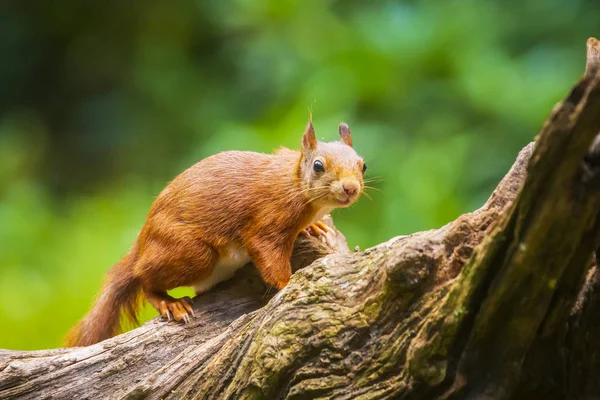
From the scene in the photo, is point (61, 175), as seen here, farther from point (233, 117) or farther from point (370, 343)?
point (370, 343)

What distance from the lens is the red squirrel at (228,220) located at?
85.5 inches

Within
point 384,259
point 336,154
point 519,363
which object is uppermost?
point 336,154

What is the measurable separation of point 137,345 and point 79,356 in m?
0.16

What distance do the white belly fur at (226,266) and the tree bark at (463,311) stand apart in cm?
48

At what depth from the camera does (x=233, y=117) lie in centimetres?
388

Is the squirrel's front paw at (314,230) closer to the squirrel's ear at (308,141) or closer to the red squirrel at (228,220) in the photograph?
the red squirrel at (228,220)

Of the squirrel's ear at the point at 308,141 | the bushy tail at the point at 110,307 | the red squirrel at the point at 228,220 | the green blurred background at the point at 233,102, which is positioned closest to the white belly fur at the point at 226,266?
the red squirrel at the point at 228,220

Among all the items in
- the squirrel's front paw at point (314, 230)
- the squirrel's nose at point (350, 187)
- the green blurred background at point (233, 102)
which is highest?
the green blurred background at point (233, 102)

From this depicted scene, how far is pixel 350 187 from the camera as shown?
2.15 m

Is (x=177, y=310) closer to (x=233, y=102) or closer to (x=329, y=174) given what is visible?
(x=329, y=174)

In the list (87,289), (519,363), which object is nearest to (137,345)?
(519,363)

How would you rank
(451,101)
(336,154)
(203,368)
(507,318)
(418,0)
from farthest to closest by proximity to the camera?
(418,0)
(451,101)
(336,154)
(203,368)
(507,318)

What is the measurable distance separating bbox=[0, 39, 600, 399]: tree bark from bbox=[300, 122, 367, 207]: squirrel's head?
57cm

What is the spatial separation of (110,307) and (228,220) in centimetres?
52
